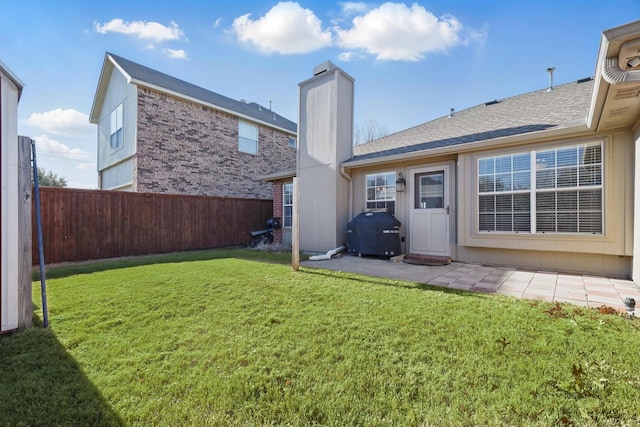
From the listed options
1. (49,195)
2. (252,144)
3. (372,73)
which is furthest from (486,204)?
(252,144)

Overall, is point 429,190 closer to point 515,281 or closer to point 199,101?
point 515,281

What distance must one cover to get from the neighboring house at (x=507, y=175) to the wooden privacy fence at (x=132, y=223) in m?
3.57

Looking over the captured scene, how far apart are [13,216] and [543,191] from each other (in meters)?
7.87

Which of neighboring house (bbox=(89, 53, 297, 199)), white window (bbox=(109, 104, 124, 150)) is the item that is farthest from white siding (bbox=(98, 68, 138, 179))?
white window (bbox=(109, 104, 124, 150))

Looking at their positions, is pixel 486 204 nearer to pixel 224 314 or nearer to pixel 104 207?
pixel 224 314

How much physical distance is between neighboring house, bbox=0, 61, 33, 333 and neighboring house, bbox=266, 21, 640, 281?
231 inches

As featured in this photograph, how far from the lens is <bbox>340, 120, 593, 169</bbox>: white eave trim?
4.98m

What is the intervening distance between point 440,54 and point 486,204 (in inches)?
233

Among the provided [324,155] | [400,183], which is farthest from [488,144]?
[324,155]

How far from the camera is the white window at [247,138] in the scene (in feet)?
46.5

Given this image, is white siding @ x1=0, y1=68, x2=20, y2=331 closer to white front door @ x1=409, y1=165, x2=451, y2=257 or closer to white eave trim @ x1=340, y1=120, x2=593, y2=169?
white eave trim @ x1=340, y1=120, x2=593, y2=169

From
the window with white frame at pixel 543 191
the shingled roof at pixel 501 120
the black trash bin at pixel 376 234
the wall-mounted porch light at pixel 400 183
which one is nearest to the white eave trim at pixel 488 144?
the shingled roof at pixel 501 120

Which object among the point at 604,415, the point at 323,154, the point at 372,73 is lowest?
the point at 604,415

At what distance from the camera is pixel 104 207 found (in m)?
8.11
